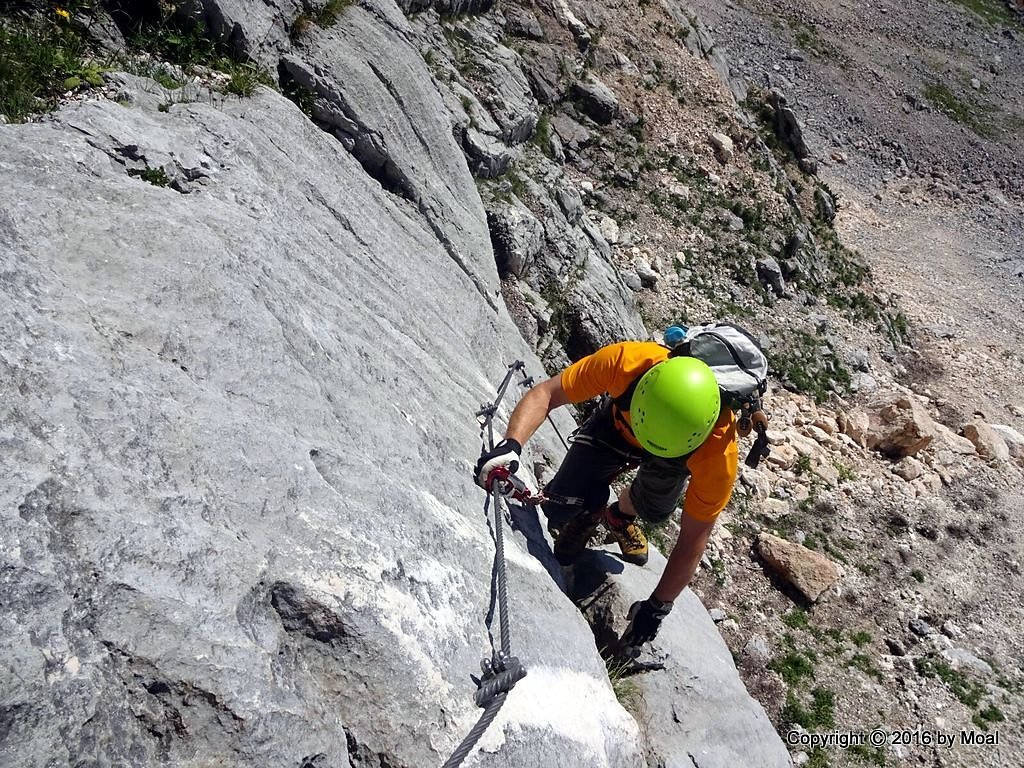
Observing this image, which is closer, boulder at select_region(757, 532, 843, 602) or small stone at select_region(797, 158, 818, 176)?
boulder at select_region(757, 532, 843, 602)

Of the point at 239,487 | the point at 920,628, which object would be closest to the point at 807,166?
the point at 920,628

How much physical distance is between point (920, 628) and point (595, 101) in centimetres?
1329

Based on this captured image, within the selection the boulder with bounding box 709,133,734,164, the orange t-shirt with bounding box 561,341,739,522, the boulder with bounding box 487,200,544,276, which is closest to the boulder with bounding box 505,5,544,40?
the boulder with bounding box 709,133,734,164

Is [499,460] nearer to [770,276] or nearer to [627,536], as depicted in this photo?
[627,536]

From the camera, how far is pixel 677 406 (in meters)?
4.59

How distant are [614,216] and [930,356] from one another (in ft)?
32.4

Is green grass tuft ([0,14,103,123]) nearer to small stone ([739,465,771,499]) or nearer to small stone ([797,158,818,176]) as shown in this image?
small stone ([739,465,771,499])

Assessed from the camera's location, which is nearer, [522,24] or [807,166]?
[522,24]

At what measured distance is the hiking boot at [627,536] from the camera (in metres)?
6.54

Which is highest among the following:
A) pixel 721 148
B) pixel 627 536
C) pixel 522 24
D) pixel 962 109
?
pixel 962 109

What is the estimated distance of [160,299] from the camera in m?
3.50

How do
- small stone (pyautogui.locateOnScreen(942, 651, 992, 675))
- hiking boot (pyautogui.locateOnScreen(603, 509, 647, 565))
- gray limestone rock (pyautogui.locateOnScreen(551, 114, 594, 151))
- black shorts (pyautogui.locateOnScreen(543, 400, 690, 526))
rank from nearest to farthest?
black shorts (pyautogui.locateOnScreen(543, 400, 690, 526)), hiking boot (pyautogui.locateOnScreen(603, 509, 647, 565)), small stone (pyautogui.locateOnScreen(942, 651, 992, 675)), gray limestone rock (pyautogui.locateOnScreen(551, 114, 594, 151))

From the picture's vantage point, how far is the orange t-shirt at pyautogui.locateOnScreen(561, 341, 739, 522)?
4973mm

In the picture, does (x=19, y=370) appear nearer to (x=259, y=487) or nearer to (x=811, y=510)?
(x=259, y=487)
